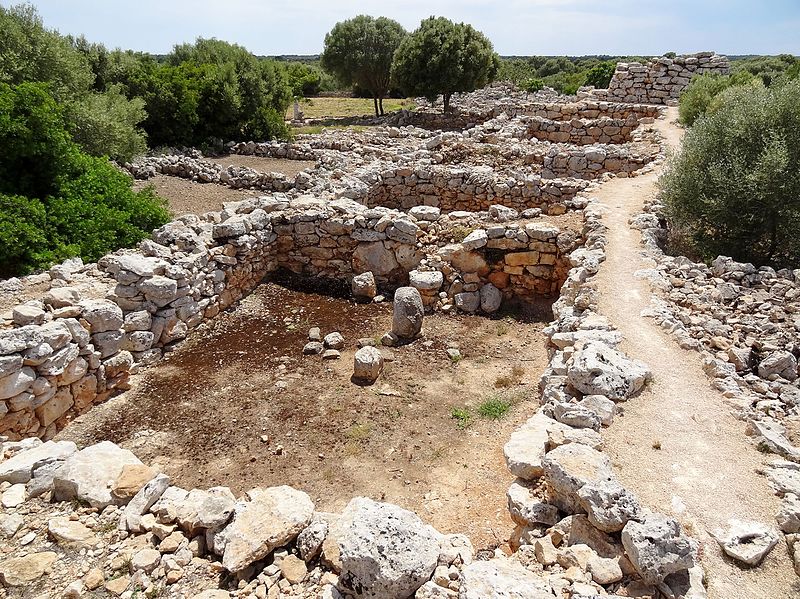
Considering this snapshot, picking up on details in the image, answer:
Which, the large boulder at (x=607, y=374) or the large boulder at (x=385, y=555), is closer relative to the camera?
the large boulder at (x=385, y=555)

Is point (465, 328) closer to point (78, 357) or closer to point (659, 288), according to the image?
point (659, 288)

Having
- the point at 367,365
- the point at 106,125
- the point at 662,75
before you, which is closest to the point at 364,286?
the point at 367,365

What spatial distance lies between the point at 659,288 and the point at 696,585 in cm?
620

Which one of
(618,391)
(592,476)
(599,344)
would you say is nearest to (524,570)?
(592,476)

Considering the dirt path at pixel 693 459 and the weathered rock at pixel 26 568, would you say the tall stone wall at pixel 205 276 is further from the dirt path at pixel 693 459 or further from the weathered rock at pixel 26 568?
the dirt path at pixel 693 459

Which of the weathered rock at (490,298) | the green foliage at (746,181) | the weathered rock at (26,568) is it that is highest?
the green foliage at (746,181)

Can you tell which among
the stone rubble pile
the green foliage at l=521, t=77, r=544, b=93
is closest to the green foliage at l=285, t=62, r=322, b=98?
the green foliage at l=521, t=77, r=544, b=93

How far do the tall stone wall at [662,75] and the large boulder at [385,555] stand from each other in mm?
31383

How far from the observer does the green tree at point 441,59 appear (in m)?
30.5

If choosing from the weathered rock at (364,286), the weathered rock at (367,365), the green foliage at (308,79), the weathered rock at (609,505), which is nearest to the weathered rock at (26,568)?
the weathered rock at (609,505)

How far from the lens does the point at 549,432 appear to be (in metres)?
6.03

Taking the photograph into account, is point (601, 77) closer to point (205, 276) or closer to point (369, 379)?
point (205, 276)

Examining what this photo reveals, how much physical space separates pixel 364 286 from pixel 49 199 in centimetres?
685

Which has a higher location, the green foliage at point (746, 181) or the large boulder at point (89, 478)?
the green foliage at point (746, 181)
